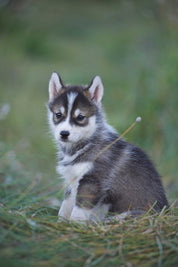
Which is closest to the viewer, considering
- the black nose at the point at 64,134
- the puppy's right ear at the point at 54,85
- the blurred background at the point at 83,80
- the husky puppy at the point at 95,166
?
the husky puppy at the point at 95,166

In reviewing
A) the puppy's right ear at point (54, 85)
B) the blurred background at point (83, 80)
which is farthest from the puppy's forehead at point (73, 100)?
the blurred background at point (83, 80)

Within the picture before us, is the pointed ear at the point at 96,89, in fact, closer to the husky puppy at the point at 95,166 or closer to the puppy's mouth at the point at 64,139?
the husky puppy at the point at 95,166

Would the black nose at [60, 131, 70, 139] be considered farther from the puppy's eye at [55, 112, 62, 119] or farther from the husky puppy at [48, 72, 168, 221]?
the puppy's eye at [55, 112, 62, 119]

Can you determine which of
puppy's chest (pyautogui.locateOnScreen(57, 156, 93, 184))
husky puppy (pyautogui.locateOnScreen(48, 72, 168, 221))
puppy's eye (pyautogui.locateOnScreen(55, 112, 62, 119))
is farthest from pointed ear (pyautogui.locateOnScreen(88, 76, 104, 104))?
puppy's chest (pyautogui.locateOnScreen(57, 156, 93, 184))

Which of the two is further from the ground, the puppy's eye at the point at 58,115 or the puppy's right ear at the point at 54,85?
the puppy's right ear at the point at 54,85

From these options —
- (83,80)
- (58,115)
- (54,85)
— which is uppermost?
(54,85)

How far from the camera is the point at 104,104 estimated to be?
28.0ft

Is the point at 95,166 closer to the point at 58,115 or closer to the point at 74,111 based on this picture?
→ the point at 74,111

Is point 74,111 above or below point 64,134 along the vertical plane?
above

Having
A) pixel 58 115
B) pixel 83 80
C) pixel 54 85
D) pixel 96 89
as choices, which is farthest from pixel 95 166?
pixel 83 80

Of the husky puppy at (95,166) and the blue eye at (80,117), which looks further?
the blue eye at (80,117)

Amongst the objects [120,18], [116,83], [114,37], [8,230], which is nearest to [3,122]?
[116,83]

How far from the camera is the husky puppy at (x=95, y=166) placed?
3.86 meters

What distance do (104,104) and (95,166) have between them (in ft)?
15.4
